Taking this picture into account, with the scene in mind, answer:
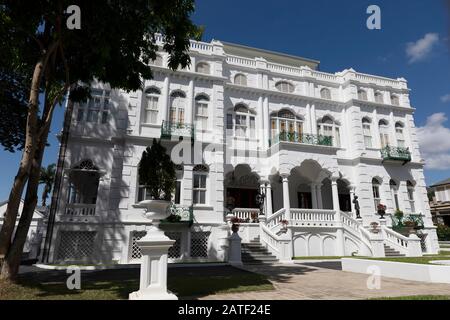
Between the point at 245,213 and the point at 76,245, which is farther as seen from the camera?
the point at 245,213

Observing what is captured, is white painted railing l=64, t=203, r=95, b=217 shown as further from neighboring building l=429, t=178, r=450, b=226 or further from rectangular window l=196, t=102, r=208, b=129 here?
neighboring building l=429, t=178, r=450, b=226

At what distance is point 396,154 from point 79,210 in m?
21.6

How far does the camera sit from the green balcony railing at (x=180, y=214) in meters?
14.9

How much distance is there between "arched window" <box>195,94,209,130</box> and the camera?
17.9 m

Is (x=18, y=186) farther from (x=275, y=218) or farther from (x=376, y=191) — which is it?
(x=376, y=191)

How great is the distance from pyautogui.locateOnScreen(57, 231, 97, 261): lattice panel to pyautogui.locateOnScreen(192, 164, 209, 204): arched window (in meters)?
5.64

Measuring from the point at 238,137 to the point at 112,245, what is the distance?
9.85 metres

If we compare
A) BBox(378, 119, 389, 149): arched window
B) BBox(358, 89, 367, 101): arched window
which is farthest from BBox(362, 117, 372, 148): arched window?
BBox(358, 89, 367, 101): arched window

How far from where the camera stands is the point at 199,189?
1666 centimetres

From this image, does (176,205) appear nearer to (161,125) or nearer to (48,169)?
(161,125)

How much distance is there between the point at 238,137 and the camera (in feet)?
62.8

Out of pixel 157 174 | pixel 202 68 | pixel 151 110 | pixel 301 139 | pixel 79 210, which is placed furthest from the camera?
pixel 301 139

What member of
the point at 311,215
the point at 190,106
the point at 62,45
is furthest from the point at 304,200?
the point at 62,45

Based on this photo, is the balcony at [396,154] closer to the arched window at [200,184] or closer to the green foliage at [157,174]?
the arched window at [200,184]
